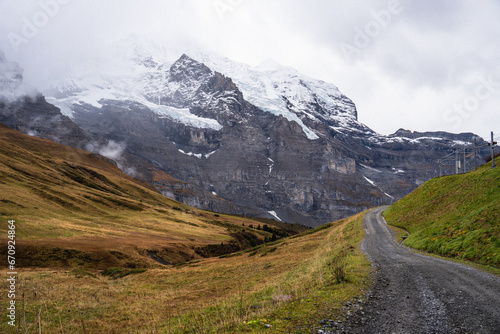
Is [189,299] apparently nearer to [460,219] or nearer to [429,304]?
[429,304]

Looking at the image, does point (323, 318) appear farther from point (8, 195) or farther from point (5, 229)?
point (8, 195)

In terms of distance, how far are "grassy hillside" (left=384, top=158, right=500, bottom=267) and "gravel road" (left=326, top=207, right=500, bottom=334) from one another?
15.7ft

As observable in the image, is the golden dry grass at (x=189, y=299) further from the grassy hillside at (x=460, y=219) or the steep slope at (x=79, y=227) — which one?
the steep slope at (x=79, y=227)

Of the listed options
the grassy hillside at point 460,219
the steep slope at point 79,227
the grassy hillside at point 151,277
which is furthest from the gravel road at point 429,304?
the steep slope at point 79,227

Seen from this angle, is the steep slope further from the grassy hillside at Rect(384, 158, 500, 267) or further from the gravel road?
the gravel road

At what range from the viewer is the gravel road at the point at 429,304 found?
908 centimetres

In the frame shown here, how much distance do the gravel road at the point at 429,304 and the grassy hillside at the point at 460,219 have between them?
4.78 meters

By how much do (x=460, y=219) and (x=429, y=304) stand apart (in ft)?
68.5

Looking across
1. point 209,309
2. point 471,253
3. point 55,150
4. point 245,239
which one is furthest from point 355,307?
point 55,150

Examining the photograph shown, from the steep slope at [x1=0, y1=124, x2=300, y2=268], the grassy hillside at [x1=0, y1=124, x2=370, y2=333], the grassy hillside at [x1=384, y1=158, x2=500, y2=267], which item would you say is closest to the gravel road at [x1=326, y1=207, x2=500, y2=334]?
the grassy hillside at [x1=0, y1=124, x2=370, y2=333]

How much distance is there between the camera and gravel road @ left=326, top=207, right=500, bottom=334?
9.08 m

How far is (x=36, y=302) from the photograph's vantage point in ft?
69.4

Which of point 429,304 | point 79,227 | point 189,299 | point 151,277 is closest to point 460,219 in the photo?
point 429,304

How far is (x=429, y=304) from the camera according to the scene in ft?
36.0
